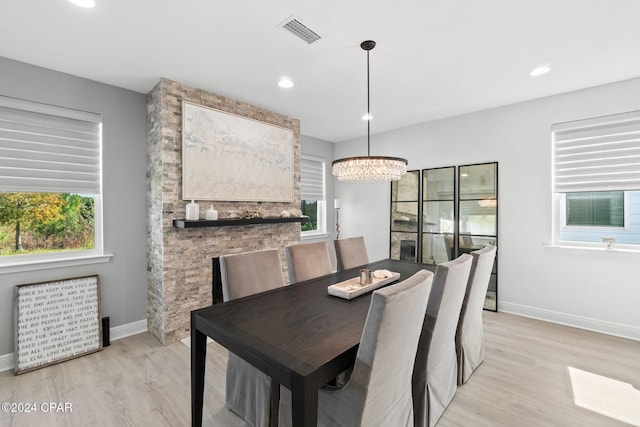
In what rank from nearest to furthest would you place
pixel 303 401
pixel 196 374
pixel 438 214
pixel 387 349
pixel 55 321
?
1. pixel 303 401
2. pixel 387 349
3. pixel 196 374
4. pixel 55 321
5. pixel 438 214

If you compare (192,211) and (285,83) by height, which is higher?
(285,83)

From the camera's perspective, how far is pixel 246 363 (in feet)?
6.05

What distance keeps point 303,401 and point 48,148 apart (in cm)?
326

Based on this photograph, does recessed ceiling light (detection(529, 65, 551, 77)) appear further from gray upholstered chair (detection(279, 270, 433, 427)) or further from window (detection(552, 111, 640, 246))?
gray upholstered chair (detection(279, 270, 433, 427))

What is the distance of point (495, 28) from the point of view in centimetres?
216

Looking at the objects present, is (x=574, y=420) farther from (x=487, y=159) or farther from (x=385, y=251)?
(x=385, y=251)

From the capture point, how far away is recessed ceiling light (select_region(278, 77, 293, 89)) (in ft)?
9.93

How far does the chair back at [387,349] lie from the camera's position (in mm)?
1194

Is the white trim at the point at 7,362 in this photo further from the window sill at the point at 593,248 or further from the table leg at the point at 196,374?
the window sill at the point at 593,248

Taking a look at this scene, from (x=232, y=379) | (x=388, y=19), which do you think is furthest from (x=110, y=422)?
(x=388, y=19)

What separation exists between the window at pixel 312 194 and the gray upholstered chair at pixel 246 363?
9.51 feet

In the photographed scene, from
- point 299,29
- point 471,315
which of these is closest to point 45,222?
point 299,29

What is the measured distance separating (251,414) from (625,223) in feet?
13.5

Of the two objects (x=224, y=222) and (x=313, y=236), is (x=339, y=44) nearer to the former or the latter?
(x=224, y=222)
